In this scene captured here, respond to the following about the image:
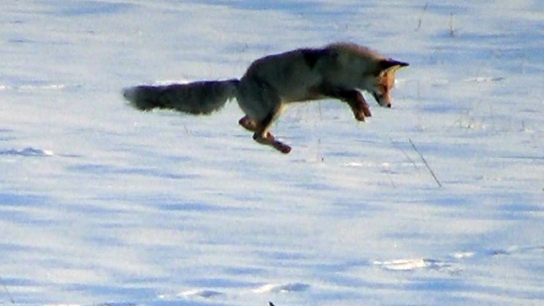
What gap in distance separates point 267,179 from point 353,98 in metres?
1.53

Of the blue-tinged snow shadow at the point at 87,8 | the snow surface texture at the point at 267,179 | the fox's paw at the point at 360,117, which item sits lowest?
the blue-tinged snow shadow at the point at 87,8

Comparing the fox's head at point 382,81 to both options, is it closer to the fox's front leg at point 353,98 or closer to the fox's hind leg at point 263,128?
the fox's front leg at point 353,98

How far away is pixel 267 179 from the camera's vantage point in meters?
9.45

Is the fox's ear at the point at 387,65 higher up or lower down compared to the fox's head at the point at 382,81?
higher up

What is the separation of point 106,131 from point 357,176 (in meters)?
2.35

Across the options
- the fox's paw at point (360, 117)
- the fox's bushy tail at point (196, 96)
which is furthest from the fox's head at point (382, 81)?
the fox's bushy tail at point (196, 96)

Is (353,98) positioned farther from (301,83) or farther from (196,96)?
(196,96)

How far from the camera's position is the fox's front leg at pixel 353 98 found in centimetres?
801

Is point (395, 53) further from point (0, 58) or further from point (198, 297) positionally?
point (198, 297)

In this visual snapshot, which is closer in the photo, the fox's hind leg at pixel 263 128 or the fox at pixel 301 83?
the fox at pixel 301 83

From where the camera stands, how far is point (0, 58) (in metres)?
14.6

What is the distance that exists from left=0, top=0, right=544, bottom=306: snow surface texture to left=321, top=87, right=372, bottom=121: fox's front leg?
611 millimetres

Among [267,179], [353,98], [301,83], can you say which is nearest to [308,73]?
[301,83]

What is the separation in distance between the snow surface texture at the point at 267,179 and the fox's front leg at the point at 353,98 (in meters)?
0.61
